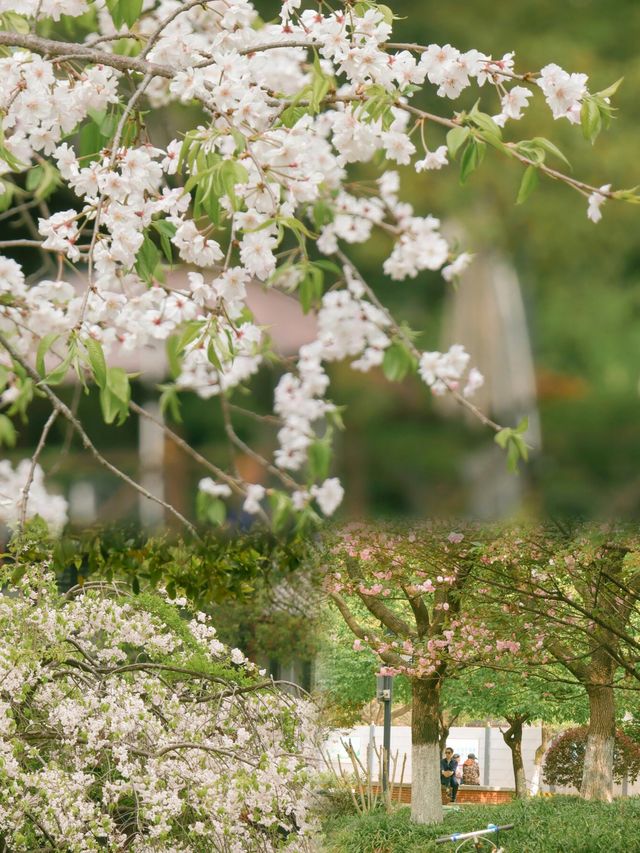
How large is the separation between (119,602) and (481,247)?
2.23m

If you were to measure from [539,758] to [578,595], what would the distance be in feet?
1.49

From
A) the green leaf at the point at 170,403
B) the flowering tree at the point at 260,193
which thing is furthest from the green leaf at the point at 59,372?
the green leaf at the point at 170,403

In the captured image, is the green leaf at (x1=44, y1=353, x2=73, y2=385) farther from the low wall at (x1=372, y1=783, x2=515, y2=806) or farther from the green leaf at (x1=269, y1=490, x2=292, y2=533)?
the low wall at (x1=372, y1=783, x2=515, y2=806)

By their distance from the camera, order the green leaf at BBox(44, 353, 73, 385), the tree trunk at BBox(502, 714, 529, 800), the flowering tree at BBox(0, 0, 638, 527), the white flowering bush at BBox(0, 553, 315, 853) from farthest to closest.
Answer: the white flowering bush at BBox(0, 553, 315, 853) < the tree trunk at BBox(502, 714, 529, 800) < the flowering tree at BBox(0, 0, 638, 527) < the green leaf at BBox(44, 353, 73, 385)

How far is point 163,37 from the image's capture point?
1418mm

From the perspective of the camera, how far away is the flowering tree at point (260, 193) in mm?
1159

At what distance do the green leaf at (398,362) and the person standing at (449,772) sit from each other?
56.9 inches

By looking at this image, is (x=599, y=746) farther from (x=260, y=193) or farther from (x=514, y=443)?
(x=260, y=193)

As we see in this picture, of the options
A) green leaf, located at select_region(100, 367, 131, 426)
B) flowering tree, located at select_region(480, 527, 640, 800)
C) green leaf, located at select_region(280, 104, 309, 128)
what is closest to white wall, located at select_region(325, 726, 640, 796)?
flowering tree, located at select_region(480, 527, 640, 800)

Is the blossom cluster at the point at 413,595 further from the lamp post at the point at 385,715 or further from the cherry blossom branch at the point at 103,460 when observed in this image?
the cherry blossom branch at the point at 103,460

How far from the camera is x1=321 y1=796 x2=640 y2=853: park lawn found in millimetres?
2443

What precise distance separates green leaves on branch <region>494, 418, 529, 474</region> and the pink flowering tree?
1.28 m

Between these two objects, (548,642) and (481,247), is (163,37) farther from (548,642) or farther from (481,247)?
(548,642)

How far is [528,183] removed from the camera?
1139 millimetres
